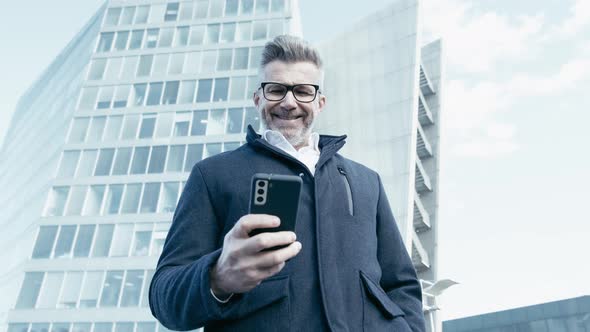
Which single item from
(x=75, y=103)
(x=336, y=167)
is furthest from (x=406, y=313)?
(x=75, y=103)

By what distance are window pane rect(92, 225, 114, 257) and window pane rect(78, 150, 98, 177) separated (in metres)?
4.33

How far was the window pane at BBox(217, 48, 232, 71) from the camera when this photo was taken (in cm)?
3738

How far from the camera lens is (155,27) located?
40.2 meters

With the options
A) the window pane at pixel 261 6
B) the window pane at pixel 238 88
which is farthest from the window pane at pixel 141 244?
the window pane at pixel 261 6

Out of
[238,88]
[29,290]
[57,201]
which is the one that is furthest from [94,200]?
[238,88]

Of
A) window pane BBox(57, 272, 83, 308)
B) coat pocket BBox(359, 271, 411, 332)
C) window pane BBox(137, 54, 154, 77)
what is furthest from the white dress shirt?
window pane BBox(137, 54, 154, 77)

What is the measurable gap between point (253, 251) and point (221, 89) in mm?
35905

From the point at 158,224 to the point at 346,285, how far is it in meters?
31.9

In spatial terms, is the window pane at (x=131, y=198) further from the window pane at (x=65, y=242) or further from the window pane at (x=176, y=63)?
the window pane at (x=176, y=63)

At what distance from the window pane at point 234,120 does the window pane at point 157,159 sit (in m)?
4.50

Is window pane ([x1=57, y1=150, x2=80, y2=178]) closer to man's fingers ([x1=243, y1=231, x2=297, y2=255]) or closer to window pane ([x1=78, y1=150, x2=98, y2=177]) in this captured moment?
window pane ([x1=78, y1=150, x2=98, y2=177])

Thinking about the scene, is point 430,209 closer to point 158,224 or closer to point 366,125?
point 366,125

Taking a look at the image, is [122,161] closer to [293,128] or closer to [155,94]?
[155,94]

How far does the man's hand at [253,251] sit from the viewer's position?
1.30 metres
